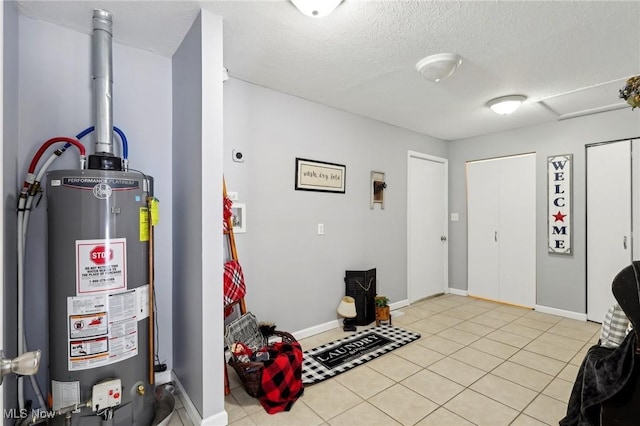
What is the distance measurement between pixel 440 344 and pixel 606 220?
2446mm

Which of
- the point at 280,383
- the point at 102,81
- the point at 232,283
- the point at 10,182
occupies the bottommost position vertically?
the point at 280,383

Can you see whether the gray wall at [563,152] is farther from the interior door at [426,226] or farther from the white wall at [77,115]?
the white wall at [77,115]

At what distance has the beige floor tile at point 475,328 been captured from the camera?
344cm

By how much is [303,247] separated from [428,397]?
167cm

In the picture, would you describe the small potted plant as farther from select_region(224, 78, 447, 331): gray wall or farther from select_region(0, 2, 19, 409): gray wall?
select_region(0, 2, 19, 409): gray wall

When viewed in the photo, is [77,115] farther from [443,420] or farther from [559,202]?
[559,202]

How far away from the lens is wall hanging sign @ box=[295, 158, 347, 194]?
322 cm

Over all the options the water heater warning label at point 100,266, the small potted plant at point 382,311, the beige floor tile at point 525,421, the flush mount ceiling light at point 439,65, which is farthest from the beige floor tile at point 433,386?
the flush mount ceiling light at point 439,65

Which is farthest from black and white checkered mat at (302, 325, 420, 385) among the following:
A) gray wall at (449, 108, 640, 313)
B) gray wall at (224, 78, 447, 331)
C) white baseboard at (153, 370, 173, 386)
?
gray wall at (449, 108, 640, 313)

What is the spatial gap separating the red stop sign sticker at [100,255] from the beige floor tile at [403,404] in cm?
189

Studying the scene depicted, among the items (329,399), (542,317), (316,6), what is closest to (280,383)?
(329,399)

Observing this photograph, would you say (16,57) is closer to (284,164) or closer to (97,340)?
(97,340)

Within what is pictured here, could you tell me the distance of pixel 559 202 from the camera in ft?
13.0

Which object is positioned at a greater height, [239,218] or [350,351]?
[239,218]
